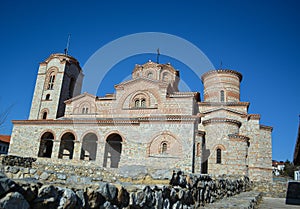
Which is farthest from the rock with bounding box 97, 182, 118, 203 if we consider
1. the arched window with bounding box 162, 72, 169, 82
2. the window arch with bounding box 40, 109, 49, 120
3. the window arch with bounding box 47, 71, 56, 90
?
the window arch with bounding box 47, 71, 56, 90

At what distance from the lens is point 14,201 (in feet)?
5.10

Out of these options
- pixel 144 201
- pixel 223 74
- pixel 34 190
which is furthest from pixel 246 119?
pixel 34 190

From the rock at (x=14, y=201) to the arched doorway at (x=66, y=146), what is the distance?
16.5m

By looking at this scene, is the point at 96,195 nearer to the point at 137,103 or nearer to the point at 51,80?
the point at 137,103

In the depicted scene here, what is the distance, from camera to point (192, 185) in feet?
13.9

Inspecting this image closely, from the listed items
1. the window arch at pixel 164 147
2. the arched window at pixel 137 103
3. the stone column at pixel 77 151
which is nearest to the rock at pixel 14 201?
the window arch at pixel 164 147

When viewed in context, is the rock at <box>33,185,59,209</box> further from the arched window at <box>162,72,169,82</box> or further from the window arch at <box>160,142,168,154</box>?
the arched window at <box>162,72,169,82</box>

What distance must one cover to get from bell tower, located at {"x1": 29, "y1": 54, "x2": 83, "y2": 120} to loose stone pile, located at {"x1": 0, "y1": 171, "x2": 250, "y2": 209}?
20701 millimetres

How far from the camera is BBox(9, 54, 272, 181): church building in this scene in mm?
15086

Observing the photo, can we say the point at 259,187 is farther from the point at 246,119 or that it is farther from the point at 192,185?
the point at 192,185

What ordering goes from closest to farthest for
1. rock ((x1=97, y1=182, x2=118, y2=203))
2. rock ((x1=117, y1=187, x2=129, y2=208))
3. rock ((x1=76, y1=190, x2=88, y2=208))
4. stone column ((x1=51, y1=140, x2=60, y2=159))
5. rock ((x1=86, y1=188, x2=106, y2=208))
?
rock ((x1=76, y1=190, x2=88, y2=208))
rock ((x1=86, y1=188, x2=106, y2=208))
rock ((x1=97, y1=182, x2=118, y2=203))
rock ((x1=117, y1=187, x2=129, y2=208))
stone column ((x1=51, y1=140, x2=60, y2=159))

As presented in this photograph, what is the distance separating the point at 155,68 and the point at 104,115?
7.12m

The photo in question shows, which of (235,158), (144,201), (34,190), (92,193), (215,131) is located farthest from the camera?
(215,131)

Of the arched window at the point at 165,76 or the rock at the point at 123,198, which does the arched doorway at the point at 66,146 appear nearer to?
the arched window at the point at 165,76
